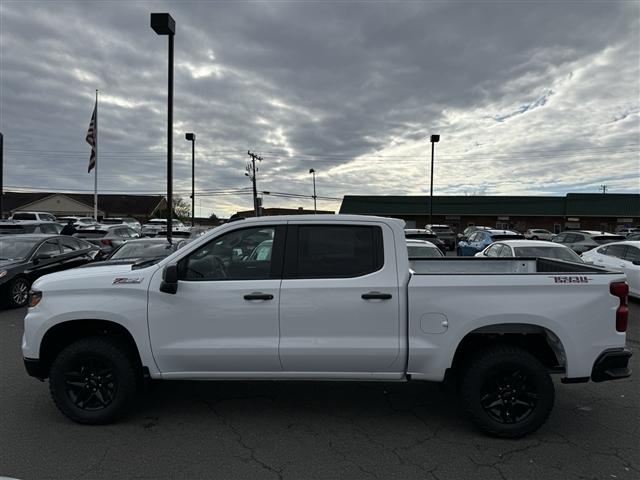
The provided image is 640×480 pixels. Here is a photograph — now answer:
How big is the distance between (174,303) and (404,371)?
2.05m

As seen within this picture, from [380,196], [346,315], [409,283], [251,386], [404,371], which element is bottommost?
[251,386]

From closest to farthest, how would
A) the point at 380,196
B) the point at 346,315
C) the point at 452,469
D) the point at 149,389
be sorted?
the point at 452,469 < the point at 346,315 < the point at 149,389 < the point at 380,196

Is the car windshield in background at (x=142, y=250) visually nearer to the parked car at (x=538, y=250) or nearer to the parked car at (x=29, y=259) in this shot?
the parked car at (x=29, y=259)

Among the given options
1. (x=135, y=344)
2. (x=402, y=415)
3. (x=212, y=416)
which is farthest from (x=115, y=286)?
(x=402, y=415)

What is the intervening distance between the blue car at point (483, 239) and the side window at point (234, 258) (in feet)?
46.8

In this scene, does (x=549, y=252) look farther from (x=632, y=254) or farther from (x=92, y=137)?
(x=92, y=137)

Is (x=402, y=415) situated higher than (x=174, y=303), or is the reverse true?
(x=174, y=303)

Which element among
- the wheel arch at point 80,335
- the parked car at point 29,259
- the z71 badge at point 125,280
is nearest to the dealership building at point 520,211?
the parked car at point 29,259

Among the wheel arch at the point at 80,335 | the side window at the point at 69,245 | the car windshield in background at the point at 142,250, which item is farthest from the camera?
the side window at the point at 69,245

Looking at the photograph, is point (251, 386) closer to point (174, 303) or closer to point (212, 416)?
point (212, 416)

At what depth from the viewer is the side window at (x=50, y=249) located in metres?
10.1

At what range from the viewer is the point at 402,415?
4.21 meters

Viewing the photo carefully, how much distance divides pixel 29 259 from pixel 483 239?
15.1 meters

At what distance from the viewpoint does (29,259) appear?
380 inches
